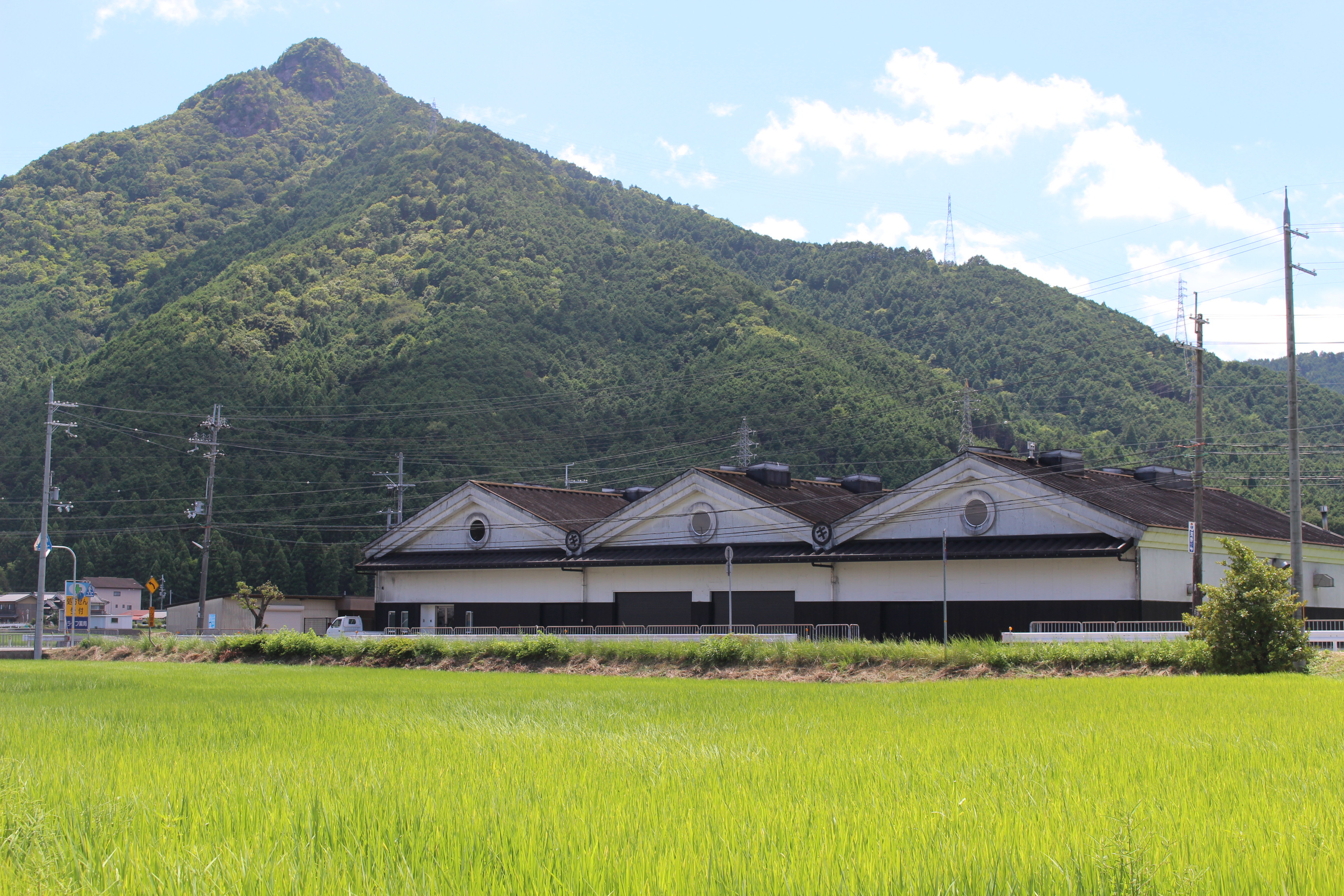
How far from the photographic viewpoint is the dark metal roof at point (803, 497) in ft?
150

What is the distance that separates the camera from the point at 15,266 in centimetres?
11300

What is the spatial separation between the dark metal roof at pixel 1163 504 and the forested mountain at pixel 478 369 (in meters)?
8.20

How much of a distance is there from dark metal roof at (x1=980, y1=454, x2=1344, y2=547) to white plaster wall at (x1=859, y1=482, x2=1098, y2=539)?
906 millimetres

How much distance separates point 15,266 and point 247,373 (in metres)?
46.2

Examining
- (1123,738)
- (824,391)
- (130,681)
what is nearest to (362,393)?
(824,391)

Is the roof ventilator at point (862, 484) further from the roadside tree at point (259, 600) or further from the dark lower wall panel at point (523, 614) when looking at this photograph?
the roadside tree at point (259, 600)

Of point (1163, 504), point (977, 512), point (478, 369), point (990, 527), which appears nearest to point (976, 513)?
point (977, 512)

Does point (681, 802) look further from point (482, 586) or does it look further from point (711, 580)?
point (482, 586)

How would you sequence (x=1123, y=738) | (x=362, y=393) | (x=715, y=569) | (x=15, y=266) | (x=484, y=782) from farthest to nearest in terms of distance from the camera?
(x=15, y=266)
(x=362, y=393)
(x=715, y=569)
(x=1123, y=738)
(x=484, y=782)

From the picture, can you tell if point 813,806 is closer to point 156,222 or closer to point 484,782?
point 484,782

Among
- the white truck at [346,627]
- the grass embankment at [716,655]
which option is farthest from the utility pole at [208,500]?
the grass embankment at [716,655]

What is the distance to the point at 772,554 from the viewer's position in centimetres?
4366

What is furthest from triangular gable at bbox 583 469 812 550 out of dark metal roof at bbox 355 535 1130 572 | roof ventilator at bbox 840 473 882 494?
roof ventilator at bbox 840 473 882 494

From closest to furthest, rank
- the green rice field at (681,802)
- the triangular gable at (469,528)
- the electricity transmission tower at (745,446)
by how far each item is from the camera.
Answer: the green rice field at (681,802), the triangular gable at (469,528), the electricity transmission tower at (745,446)
